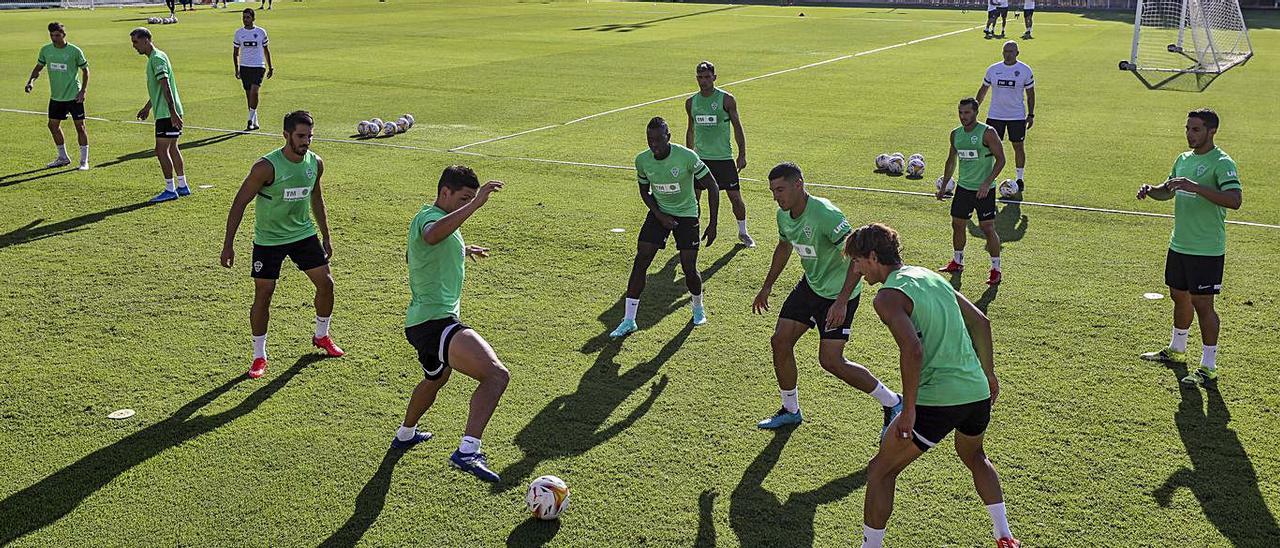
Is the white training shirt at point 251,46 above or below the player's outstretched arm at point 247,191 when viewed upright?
above

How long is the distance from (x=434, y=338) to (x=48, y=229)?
9781mm

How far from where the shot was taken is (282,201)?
9.74 metres

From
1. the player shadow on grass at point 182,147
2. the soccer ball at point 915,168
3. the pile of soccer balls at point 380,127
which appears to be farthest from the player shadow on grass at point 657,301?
the player shadow on grass at point 182,147

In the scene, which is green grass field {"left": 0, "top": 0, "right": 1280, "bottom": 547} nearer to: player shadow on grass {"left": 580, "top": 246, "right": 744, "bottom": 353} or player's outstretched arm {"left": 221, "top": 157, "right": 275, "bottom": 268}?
player shadow on grass {"left": 580, "top": 246, "right": 744, "bottom": 353}

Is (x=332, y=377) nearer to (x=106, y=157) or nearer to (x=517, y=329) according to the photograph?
(x=517, y=329)

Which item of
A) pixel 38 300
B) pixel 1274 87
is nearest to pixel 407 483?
pixel 38 300

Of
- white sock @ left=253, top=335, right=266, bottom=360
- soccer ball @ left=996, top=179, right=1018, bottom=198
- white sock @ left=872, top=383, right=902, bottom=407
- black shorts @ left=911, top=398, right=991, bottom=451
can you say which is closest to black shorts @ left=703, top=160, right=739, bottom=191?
soccer ball @ left=996, top=179, right=1018, bottom=198

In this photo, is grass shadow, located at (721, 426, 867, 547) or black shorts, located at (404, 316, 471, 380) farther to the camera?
black shorts, located at (404, 316, 471, 380)

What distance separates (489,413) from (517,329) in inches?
136

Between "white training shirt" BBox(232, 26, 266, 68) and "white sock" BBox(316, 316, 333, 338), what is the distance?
14.6 metres

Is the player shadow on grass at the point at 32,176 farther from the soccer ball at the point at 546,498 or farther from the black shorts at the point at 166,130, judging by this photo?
the soccer ball at the point at 546,498

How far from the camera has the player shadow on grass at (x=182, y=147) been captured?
755 inches

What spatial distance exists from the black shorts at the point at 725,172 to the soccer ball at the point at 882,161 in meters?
4.65

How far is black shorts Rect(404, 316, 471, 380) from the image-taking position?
771cm
